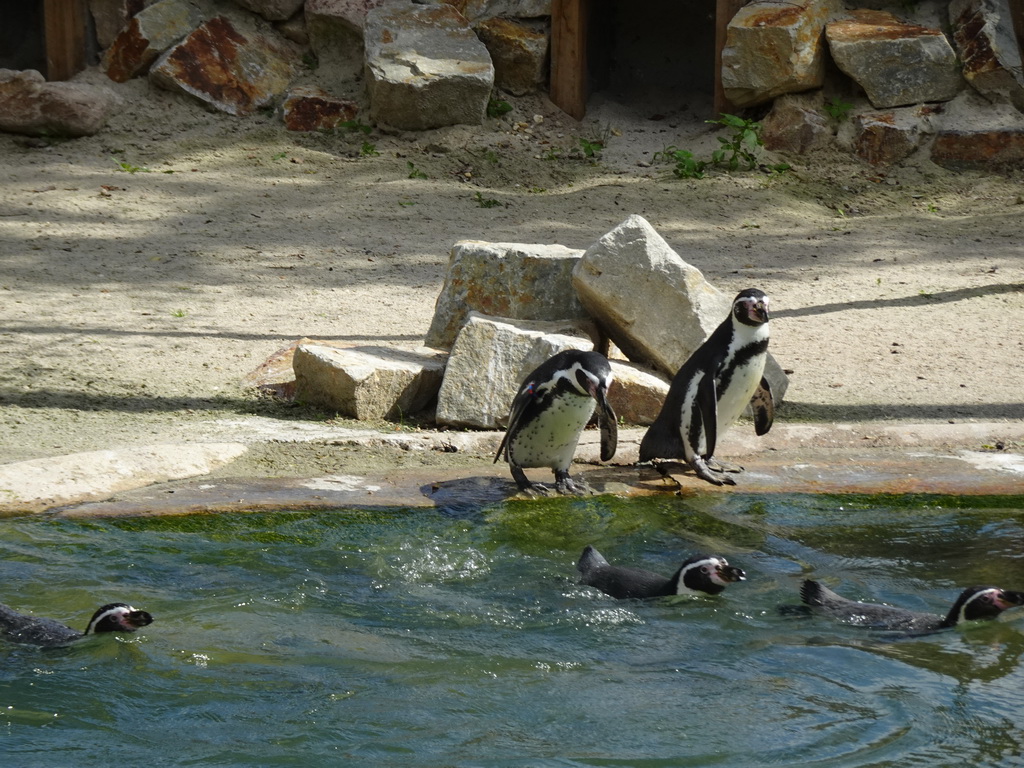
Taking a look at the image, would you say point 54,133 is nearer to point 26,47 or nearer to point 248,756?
point 26,47

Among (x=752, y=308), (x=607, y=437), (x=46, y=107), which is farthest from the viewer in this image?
(x=46, y=107)

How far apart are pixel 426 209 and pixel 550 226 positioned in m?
1.07

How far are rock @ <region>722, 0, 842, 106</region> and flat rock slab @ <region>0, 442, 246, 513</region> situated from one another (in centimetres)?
714

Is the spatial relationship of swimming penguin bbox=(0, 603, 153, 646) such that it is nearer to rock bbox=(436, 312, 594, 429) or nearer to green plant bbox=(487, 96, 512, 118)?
rock bbox=(436, 312, 594, 429)

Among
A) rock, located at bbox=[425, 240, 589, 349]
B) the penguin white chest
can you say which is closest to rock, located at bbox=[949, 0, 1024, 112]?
rock, located at bbox=[425, 240, 589, 349]

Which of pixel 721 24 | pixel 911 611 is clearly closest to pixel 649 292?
pixel 911 611

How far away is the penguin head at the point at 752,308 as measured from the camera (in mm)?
5086

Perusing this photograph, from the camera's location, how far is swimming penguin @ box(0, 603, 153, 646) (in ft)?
10.9

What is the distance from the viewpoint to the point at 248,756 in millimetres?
2805

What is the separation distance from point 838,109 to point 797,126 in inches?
15.3

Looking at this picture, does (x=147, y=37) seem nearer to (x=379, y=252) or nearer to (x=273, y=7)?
(x=273, y=7)

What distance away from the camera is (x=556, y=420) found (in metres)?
4.78

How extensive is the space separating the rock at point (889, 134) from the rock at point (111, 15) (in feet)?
21.4

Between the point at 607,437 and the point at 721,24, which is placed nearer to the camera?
the point at 607,437
